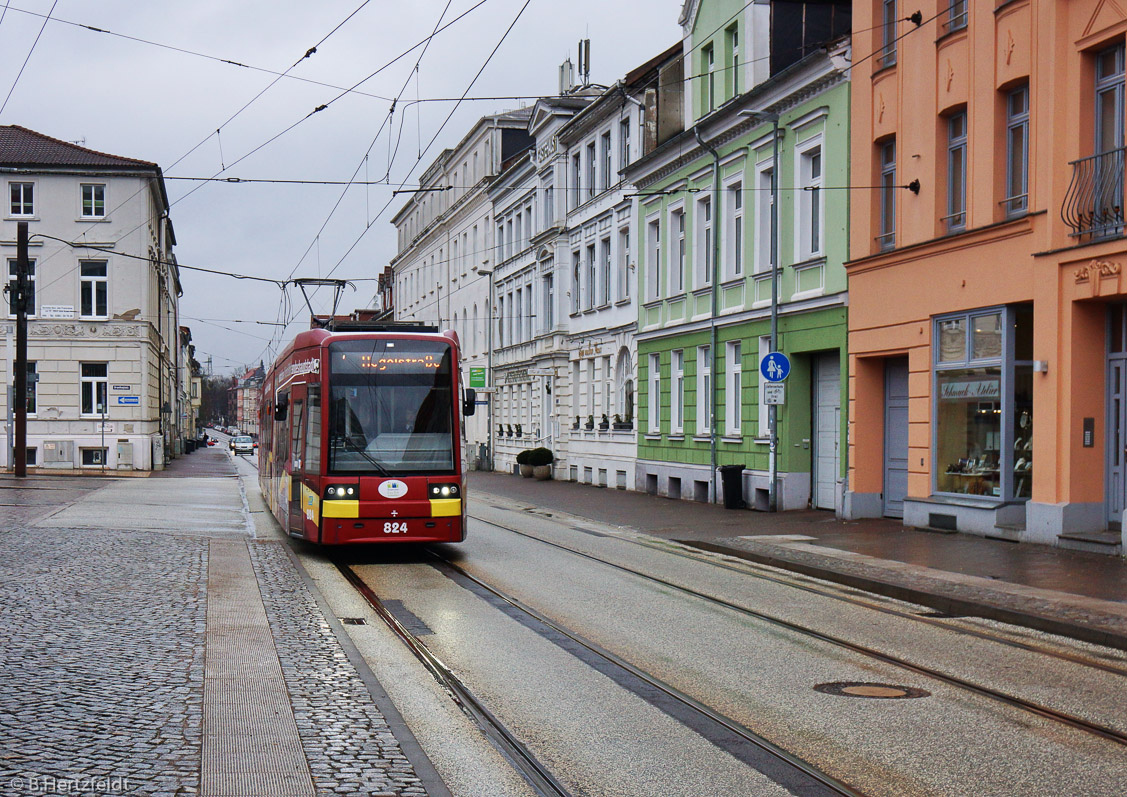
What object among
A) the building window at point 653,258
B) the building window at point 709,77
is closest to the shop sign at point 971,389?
the building window at point 709,77

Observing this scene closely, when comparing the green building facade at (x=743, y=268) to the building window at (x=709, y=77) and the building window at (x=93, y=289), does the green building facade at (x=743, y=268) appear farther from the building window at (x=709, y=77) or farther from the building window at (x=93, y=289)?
the building window at (x=93, y=289)

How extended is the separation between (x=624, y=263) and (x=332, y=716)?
102 feet

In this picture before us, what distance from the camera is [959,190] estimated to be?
20.0m

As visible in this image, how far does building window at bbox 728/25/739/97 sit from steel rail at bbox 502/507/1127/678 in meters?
13.1

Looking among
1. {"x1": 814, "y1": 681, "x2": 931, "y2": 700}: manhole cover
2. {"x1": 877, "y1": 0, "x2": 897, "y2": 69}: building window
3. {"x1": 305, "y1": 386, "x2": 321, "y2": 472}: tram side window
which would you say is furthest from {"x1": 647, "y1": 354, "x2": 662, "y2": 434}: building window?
{"x1": 814, "y1": 681, "x2": 931, "y2": 700}: manhole cover

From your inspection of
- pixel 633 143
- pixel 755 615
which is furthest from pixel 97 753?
pixel 633 143

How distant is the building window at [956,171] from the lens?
19828 millimetres

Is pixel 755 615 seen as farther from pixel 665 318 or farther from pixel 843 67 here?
pixel 665 318

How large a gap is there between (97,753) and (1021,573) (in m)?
11.2

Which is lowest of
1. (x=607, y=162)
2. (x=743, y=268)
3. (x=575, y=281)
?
(x=743, y=268)

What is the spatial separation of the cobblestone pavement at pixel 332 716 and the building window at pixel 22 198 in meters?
42.4

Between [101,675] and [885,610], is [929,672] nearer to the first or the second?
[885,610]

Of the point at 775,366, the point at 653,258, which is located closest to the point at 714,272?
the point at 653,258

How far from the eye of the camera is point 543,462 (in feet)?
146
